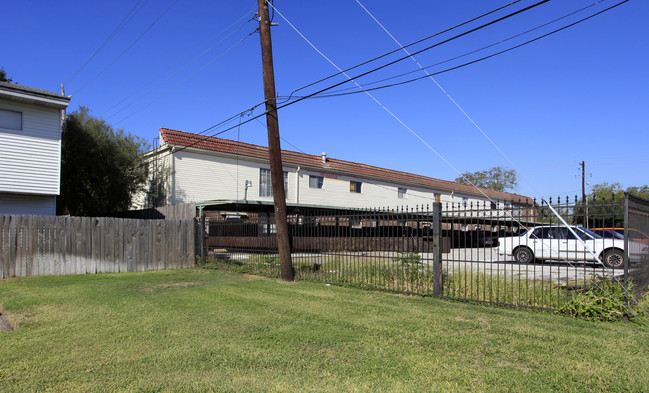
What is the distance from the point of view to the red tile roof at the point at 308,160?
23.8 meters

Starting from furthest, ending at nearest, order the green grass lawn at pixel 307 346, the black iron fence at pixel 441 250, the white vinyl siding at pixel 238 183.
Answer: the white vinyl siding at pixel 238 183
the black iron fence at pixel 441 250
the green grass lawn at pixel 307 346

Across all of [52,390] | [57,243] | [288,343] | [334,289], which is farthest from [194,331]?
[57,243]

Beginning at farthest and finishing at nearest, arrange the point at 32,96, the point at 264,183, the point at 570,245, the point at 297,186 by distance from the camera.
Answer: the point at 297,186 → the point at 264,183 → the point at 32,96 → the point at 570,245

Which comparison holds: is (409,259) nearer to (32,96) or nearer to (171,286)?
(171,286)

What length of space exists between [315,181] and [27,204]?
16.7 m

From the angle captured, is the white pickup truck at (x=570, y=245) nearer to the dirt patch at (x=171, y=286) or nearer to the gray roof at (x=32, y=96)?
the dirt patch at (x=171, y=286)

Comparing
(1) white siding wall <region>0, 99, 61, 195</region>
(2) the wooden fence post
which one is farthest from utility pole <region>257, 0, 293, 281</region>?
(1) white siding wall <region>0, 99, 61, 195</region>

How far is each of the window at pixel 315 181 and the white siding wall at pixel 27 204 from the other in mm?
15411

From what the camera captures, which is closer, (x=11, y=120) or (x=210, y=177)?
(x=11, y=120)

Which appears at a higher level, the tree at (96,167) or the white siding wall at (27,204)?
the tree at (96,167)

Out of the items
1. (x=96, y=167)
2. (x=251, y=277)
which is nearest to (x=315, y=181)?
(x=96, y=167)

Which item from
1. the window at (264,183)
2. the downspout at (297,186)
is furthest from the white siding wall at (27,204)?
the downspout at (297,186)

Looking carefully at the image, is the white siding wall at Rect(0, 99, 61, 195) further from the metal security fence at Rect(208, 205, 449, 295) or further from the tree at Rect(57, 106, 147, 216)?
the metal security fence at Rect(208, 205, 449, 295)

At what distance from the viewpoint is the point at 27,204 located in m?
17.1
